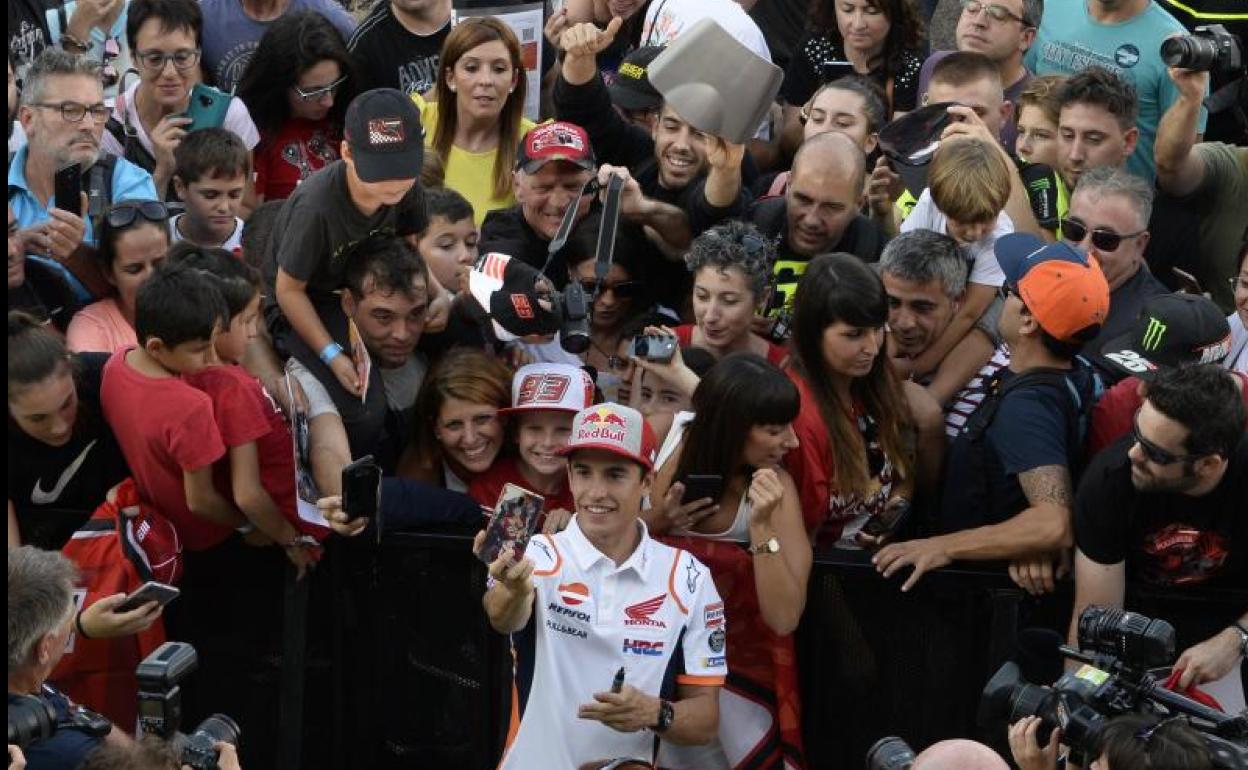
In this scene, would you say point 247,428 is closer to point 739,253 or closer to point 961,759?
point 739,253

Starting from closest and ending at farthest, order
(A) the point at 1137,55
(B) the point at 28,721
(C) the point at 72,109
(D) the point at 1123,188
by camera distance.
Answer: (B) the point at 28,721 → (D) the point at 1123,188 → (C) the point at 72,109 → (A) the point at 1137,55

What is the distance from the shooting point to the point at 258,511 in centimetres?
634

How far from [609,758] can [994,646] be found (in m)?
1.22

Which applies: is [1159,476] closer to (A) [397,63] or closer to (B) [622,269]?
(B) [622,269]

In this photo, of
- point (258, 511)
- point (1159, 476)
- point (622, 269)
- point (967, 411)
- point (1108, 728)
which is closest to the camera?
point (1108, 728)

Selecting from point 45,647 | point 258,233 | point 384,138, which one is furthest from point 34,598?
point 258,233

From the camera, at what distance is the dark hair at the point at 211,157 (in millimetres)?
7734

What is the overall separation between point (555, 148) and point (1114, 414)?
7.82 feet

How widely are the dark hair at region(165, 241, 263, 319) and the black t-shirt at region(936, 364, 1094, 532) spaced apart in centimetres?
229

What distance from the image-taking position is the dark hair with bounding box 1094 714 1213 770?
4.59 m

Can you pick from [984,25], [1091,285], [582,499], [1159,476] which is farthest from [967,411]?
[984,25]

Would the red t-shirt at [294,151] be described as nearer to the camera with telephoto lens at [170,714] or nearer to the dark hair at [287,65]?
the dark hair at [287,65]

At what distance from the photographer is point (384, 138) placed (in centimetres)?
659

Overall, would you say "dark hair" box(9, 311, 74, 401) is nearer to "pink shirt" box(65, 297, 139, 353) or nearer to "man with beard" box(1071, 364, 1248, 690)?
"pink shirt" box(65, 297, 139, 353)
